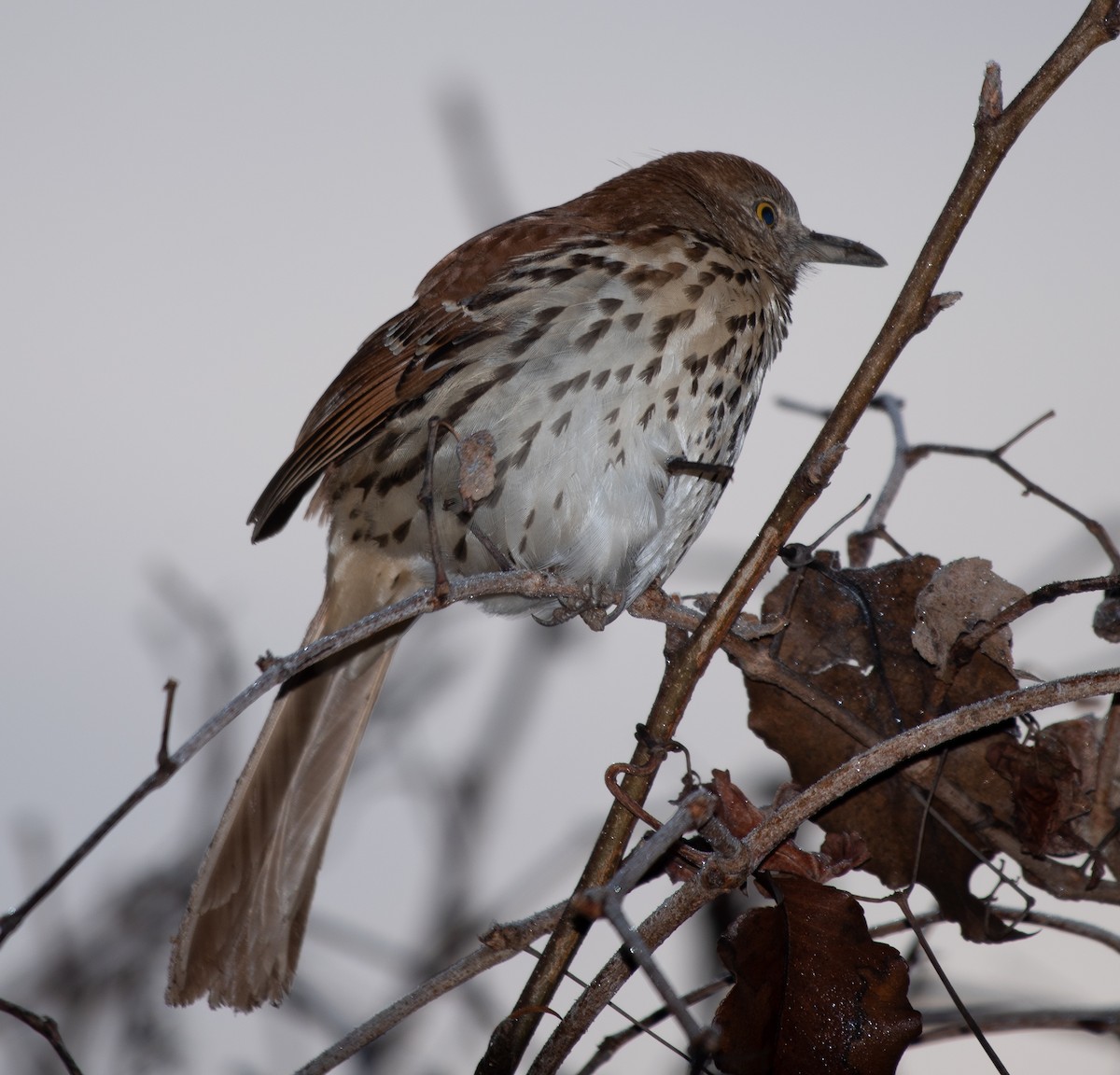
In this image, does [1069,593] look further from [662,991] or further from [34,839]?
[34,839]

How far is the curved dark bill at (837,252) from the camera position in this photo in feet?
12.2

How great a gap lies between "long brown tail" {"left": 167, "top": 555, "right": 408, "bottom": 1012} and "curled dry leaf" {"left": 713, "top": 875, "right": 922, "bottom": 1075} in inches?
47.4

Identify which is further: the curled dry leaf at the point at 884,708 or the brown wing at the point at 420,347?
the brown wing at the point at 420,347

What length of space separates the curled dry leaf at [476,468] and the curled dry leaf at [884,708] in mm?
593

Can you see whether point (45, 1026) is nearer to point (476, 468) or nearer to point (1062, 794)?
point (476, 468)

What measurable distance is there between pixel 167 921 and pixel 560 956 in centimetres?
191

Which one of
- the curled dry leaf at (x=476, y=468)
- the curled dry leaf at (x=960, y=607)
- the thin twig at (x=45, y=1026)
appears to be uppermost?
the curled dry leaf at (x=960, y=607)

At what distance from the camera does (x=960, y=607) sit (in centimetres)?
215

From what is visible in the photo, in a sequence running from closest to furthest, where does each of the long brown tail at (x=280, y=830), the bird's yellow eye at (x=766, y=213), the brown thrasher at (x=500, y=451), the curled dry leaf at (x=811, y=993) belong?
the curled dry leaf at (x=811, y=993) < the long brown tail at (x=280, y=830) < the brown thrasher at (x=500, y=451) < the bird's yellow eye at (x=766, y=213)

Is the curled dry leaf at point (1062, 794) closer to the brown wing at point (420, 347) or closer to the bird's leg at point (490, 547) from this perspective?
the bird's leg at point (490, 547)

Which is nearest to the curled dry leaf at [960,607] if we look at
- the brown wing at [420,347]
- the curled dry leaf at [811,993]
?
the curled dry leaf at [811,993]

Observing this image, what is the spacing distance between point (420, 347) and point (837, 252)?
4.59ft

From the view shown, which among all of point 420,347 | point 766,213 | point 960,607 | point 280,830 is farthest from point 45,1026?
point 766,213

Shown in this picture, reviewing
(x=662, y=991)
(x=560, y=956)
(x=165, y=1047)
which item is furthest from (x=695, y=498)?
(x=662, y=991)
